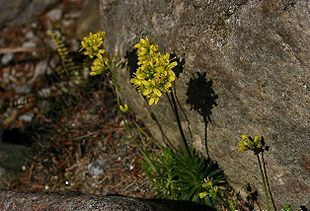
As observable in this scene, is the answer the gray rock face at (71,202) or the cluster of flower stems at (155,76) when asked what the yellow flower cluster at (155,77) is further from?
the gray rock face at (71,202)

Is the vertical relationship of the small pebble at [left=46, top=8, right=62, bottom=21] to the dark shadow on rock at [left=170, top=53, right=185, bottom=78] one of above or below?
above

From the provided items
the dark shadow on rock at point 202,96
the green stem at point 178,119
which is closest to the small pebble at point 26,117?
the green stem at point 178,119

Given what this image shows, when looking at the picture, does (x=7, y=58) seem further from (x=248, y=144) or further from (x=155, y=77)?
(x=248, y=144)

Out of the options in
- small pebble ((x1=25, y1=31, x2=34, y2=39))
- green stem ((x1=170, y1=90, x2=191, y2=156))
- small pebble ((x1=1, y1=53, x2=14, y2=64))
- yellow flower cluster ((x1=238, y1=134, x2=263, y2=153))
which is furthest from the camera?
small pebble ((x1=25, y1=31, x2=34, y2=39))

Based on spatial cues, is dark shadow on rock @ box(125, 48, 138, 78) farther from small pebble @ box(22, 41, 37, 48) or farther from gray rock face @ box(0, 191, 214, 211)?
small pebble @ box(22, 41, 37, 48)

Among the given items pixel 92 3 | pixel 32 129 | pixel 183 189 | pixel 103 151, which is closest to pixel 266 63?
pixel 183 189

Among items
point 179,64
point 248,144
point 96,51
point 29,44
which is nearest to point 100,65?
point 96,51

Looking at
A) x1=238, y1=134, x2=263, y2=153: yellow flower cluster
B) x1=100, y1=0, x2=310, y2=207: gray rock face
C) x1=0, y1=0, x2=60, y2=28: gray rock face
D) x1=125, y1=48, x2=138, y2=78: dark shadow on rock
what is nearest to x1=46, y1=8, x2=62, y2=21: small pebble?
x1=0, y1=0, x2=60, y2=28: gray rock face
